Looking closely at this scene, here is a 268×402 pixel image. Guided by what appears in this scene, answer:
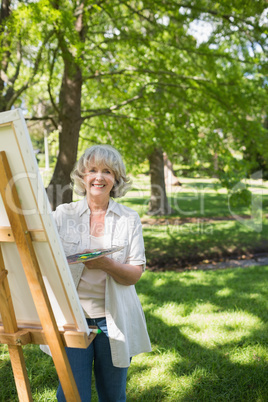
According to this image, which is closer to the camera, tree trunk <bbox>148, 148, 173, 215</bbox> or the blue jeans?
the blue jeans

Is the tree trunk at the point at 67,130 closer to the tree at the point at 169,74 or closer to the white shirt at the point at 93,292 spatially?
the tree at the point at 169,74

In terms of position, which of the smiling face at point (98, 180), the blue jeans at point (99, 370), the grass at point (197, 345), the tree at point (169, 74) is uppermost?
Result: the tree at point (169, 74)

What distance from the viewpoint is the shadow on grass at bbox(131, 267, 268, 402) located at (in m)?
2.89

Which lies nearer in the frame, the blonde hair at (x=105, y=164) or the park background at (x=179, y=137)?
the blonde hair at (x=105, y=164)

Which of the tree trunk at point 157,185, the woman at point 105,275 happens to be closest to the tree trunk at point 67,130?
the woman at point 105,275

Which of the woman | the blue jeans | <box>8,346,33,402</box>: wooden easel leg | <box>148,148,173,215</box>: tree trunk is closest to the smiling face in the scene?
the woman

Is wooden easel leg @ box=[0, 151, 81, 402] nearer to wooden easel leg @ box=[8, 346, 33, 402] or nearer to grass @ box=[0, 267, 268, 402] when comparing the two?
wooden easel leg @ box=[8, 346, 33, 402]

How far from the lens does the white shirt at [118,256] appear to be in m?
2.00

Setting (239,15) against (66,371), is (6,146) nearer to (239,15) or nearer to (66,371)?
(66,371)

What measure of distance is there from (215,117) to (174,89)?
976 millimetres

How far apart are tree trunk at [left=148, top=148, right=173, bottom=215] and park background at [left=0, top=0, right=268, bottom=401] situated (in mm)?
76

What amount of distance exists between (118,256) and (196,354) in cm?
184

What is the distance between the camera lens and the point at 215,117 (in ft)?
24.3

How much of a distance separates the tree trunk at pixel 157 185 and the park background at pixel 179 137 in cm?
8
